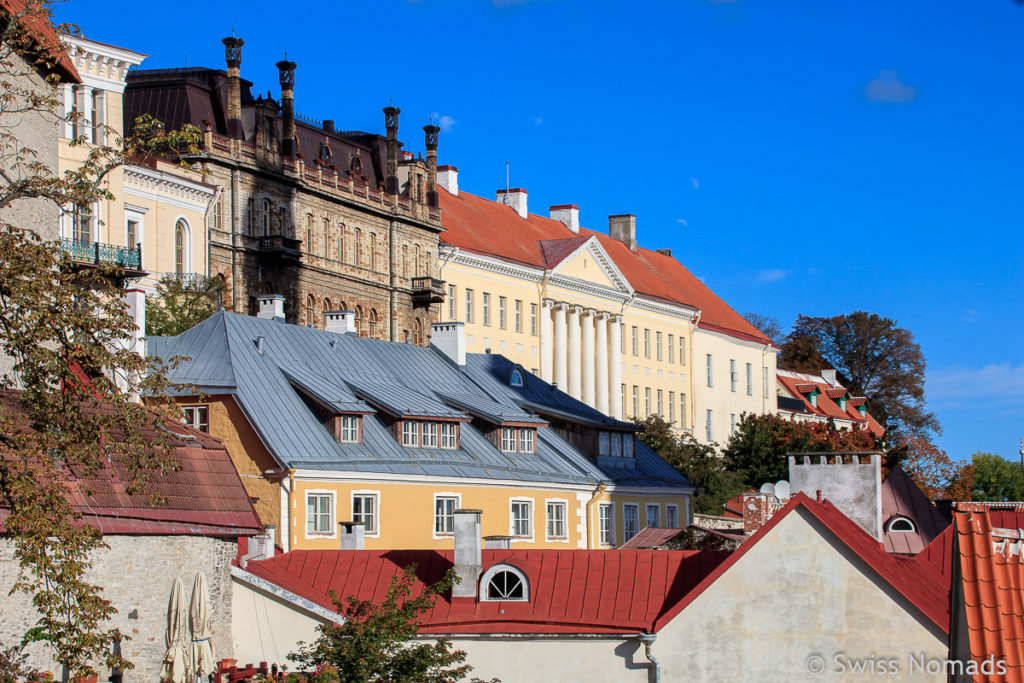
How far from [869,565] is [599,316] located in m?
58.2

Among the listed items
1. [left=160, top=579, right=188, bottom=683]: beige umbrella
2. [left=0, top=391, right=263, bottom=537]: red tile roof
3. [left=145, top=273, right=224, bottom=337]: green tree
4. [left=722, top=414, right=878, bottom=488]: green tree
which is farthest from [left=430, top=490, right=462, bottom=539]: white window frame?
[left=722, top=414, right=878, bottom=488]: green tree

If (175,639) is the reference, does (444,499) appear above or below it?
above

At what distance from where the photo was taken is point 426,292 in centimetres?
7169

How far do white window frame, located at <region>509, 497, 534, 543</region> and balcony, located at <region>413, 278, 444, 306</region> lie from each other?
90.0ft

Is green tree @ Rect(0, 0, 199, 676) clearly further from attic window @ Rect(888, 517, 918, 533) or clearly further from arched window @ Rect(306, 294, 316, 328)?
arched window @ Rect(306, 294, 316, 328)

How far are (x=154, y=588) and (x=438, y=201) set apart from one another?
5420 cm

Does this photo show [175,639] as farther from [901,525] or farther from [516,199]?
[516,199]

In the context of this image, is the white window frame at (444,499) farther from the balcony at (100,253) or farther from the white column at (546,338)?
the white column at (546,338)

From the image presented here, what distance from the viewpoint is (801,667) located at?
27203 mm

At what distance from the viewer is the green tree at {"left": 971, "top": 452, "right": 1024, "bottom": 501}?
105625 mm

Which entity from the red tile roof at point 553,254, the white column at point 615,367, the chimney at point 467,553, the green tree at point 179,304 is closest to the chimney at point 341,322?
the green tree at point 179,304

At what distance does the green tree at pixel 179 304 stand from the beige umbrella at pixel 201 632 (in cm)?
2235

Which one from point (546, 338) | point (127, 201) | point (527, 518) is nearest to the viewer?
point (527, 518)

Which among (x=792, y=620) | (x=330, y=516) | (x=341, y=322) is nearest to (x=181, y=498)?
(x=792, y=620)
